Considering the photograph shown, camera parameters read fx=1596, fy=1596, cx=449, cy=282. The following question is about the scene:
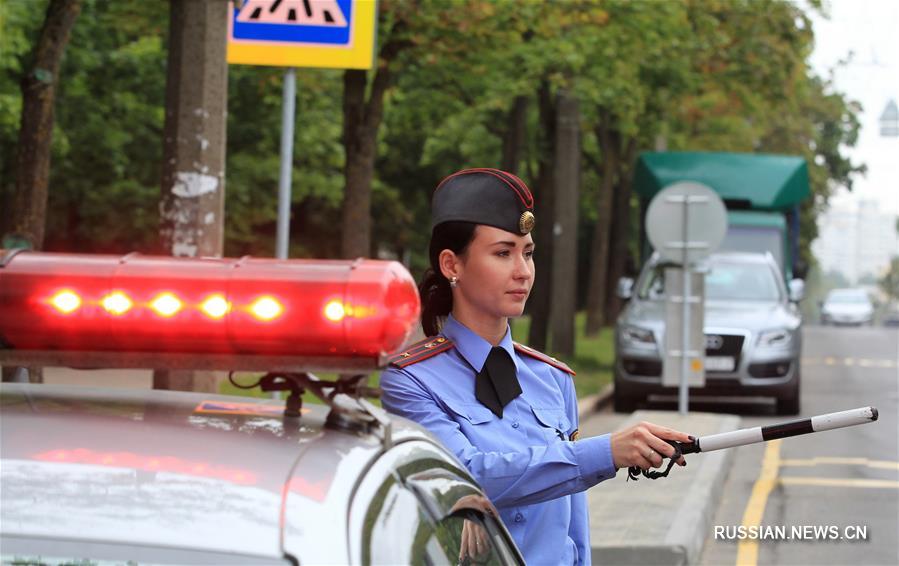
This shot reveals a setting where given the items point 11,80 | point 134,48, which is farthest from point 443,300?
point 134,48

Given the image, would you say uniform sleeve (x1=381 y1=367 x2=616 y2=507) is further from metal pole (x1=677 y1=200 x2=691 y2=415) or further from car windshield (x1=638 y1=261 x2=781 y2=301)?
car windshield (x1=638 y1=261 x2=781 y2=301)

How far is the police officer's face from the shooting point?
340 cm

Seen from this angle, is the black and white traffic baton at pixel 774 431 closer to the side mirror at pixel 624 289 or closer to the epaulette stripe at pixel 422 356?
the epaulette stripe at pixel 422 356

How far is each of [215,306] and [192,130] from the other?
629cm

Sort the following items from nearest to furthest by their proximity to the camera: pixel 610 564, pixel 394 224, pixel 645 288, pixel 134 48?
pixel 610 564, pixel 645 288, pixel 134 48, pixel 394 224

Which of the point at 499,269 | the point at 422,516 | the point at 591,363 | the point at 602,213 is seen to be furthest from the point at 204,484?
the point at 602,213

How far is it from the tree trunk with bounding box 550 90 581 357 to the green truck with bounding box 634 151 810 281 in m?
3.01

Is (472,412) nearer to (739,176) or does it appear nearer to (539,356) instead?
(539,356)

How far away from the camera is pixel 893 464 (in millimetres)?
13727

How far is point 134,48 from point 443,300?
3018 centimetres

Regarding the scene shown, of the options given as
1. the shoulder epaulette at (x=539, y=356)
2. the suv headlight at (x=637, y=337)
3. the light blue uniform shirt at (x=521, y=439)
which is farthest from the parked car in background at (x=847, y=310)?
the light blue uniform shirt at (x=521, y=439)

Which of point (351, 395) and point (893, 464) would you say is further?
point (893, 464)

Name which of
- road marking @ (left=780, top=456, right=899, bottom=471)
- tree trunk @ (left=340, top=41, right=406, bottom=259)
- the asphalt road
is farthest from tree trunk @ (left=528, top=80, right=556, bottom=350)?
road marking @ (left=780, top=456, right=899, bottom=471)

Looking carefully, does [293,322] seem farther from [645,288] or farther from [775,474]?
[645,288]
